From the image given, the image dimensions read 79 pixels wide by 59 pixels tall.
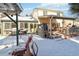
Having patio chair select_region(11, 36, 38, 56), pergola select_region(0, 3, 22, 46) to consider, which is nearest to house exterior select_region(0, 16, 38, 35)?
pergola select_region(0, 3, 22, 46)

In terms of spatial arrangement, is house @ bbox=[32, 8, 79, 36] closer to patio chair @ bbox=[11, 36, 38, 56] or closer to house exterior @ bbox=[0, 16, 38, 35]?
house exterior @ bbox=[0, 16, 38, 35]

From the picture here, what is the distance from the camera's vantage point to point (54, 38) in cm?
459

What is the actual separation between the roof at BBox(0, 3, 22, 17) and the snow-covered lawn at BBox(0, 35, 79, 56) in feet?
1.34

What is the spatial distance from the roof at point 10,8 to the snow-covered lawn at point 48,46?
0.41 m

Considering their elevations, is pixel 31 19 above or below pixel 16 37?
above

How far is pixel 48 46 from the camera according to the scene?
4.52m

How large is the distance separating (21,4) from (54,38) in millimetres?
771

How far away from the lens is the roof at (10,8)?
14.6 ft

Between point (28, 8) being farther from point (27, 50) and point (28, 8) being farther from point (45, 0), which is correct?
point (27, 50)

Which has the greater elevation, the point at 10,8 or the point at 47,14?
the point at 10,8

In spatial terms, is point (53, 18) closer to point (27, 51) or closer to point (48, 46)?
point (48, 46)

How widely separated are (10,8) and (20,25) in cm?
32

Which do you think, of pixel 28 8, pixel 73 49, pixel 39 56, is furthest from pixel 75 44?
pixel 28 8

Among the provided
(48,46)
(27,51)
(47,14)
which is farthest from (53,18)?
Answer: (27,51)
